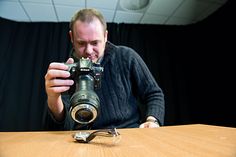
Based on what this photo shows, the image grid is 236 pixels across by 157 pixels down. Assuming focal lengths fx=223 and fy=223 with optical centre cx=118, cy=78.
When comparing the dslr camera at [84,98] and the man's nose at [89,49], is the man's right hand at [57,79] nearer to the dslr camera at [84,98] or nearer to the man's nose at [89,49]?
the dslr camera at [84,98]

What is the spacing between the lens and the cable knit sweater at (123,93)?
2.72 feet

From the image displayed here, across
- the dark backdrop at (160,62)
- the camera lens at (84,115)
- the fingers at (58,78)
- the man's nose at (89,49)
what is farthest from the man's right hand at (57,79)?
the dark backdrop at (160,62)

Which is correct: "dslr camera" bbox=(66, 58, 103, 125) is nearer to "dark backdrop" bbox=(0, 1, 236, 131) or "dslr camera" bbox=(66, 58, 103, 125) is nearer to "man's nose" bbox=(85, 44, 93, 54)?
"man's nose" bbox=(85, 44, 93, 54)

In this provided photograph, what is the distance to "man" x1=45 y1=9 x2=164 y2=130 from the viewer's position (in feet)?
2.70

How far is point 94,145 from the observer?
400 mm

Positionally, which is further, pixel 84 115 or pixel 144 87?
pixel 144 87

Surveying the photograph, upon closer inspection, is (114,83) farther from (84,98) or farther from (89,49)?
(84,98)

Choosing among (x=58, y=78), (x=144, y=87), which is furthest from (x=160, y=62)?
(x=58, y=78)

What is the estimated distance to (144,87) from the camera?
0.94 meters

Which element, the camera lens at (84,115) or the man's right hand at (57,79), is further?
the man's right hand at (57,79)

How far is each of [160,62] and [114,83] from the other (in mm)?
1744

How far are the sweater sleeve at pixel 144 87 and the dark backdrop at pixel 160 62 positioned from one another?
4.66ft

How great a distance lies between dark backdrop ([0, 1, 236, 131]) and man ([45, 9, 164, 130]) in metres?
1.44

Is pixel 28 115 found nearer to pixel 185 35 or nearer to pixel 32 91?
pixel 32 91
